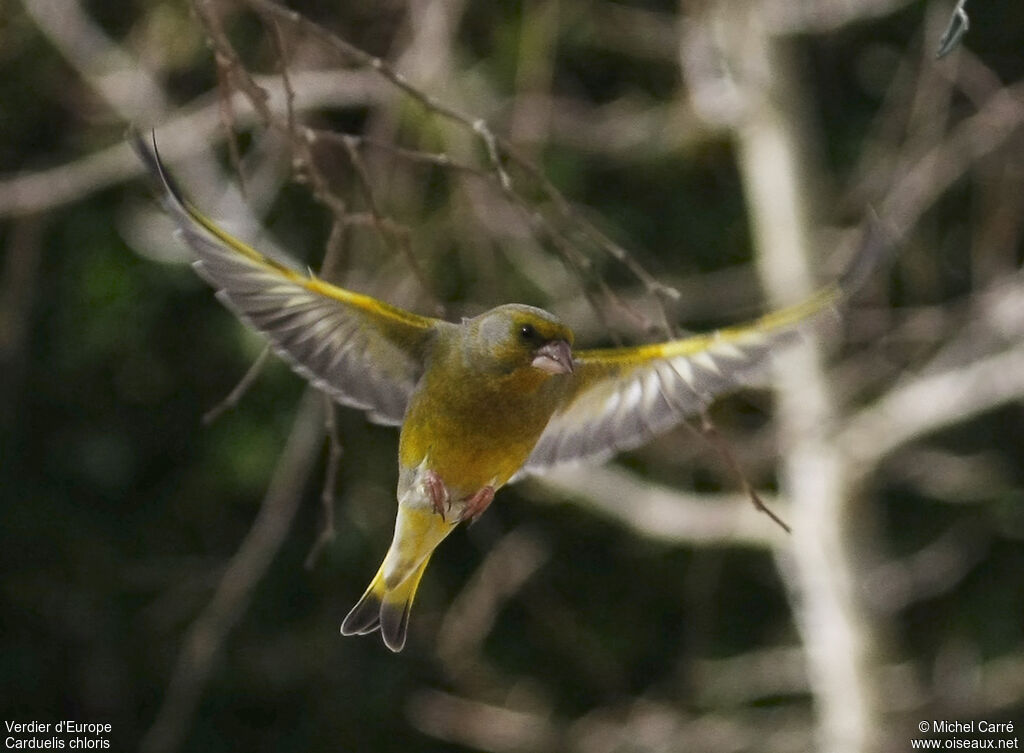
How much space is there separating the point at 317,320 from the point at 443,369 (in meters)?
0.25

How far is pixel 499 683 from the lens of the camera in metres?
7.10

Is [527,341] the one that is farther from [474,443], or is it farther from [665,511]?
[665,511]

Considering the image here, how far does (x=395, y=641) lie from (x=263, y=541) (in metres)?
2.44

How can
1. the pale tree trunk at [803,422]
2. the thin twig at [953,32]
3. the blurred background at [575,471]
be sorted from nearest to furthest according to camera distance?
the thin twig at [953,32]
the pale tree trunk at [803,422]
the blurred background at [575,471]

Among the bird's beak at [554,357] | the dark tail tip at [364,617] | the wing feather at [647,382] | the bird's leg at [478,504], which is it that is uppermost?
the wing feather at [647,382]

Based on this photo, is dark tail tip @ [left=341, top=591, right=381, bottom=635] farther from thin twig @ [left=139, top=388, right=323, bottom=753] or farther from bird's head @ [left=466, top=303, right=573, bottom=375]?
thin twig @ [left=139, top=388, right=323, bottom=753]

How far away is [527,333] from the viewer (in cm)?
226

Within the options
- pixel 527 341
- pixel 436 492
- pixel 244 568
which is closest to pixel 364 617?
pixel 436 492

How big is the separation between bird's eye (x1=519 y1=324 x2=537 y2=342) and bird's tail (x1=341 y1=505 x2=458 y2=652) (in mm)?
380

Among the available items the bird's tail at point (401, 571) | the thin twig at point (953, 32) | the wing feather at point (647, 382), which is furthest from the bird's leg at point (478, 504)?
the thin twig at point (953, 32)

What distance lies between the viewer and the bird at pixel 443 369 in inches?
88.1

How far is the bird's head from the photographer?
222 cm

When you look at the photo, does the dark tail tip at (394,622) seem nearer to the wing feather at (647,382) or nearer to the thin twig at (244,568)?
the wing feather at (647,382)

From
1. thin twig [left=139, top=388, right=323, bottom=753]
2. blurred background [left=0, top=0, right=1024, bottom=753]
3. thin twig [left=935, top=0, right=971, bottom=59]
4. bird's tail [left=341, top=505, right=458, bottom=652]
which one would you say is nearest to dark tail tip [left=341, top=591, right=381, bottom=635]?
bird's tail [left=341, top=505, right=458, bottom=652]
